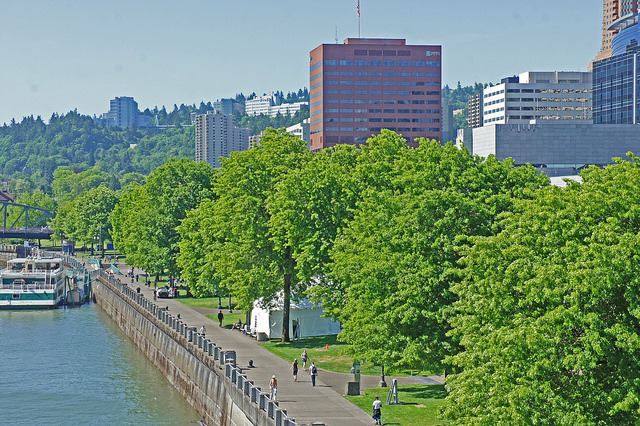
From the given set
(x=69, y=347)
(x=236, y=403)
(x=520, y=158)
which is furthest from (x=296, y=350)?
(x=520, y=158)

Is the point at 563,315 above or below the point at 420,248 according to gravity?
below

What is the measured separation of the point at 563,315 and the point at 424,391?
21920 mm

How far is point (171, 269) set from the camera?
10375cm

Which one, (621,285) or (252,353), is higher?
(621,285)

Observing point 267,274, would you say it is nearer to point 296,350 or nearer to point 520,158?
point 296,350

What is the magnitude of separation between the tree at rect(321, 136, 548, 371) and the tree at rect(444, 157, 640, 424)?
7584mm

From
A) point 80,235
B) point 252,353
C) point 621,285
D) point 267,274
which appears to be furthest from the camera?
point 80,235

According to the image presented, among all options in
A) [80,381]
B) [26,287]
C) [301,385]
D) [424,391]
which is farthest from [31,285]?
[424,391]

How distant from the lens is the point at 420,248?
42.0 metres

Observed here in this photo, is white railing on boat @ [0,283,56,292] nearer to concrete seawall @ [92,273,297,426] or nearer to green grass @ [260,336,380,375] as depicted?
concrete seawall @ [92,273,297,426]

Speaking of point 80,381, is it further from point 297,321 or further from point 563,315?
point 563,315

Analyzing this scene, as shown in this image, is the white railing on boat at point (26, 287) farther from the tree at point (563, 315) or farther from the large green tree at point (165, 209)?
the tree at point (563, 315)

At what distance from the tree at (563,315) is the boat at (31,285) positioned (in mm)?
91826

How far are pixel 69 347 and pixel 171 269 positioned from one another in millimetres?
22279
